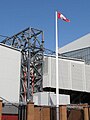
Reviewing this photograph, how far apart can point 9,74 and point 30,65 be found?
638 centimetres

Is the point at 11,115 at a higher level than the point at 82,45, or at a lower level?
lower

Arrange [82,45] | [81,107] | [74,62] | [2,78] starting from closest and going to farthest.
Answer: [81,107] < [2,78] < [74,62] < [82,45]

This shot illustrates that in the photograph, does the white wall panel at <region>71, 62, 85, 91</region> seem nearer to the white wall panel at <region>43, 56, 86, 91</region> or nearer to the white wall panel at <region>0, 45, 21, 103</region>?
the white wall panel at <region>43, 56, 86, 91</region>

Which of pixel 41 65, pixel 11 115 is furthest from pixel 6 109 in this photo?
pixel 41 65

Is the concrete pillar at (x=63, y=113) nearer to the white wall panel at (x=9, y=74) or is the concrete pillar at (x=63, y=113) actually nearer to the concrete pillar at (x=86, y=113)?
the concrete pillar at (x=86, y=113)

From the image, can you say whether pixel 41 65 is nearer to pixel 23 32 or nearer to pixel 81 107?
pixel 23 32

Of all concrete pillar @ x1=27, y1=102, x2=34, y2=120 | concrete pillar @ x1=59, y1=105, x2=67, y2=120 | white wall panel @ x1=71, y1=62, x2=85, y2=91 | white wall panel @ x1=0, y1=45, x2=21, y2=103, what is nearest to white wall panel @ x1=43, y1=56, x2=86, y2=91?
white wall panel @ x1=71, y1=62, x2=85, y2=91

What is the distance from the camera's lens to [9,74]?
43.0 metres

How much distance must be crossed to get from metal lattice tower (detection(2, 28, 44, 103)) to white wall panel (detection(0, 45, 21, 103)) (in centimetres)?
276

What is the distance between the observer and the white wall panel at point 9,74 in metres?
42.1

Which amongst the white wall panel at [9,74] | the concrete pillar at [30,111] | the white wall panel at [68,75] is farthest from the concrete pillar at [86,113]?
the white wall panel at [9,74]

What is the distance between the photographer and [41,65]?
49.3m

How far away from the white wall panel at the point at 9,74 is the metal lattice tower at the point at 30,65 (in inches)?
109

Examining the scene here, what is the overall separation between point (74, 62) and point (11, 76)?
50.4ft
